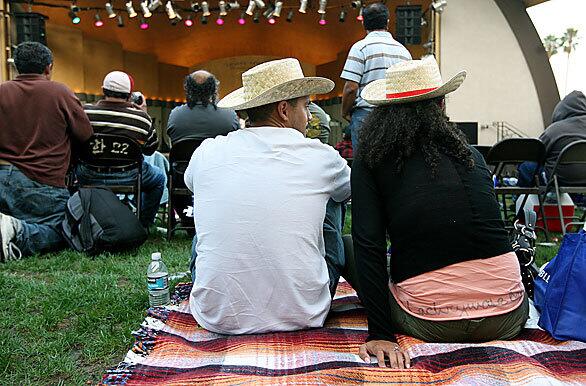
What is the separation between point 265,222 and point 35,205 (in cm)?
292

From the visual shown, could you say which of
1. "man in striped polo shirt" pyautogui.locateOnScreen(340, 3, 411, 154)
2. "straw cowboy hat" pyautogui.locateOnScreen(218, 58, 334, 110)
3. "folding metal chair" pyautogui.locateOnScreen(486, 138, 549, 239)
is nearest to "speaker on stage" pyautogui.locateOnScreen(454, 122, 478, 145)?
"folding metal chair" pyautogui.locateOnScreen(486, 138, 549, 239)

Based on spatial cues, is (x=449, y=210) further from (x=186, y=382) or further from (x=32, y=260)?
(x=32, y=260)

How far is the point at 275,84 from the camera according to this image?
223 cm

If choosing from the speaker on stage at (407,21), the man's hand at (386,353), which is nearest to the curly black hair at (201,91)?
the man's hand at (386,353)

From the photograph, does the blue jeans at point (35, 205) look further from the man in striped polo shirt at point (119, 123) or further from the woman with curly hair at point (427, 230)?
the woman with curly hair at point (427, 230)

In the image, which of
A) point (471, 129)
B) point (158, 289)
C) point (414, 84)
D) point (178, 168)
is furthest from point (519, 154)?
point (471, 129)

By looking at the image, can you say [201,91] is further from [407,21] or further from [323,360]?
[407,21]

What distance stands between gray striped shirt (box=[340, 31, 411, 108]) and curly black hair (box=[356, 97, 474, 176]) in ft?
8.78

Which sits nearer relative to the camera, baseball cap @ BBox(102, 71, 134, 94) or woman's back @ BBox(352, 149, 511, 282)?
woman's back @ BBox(352, 149, 511, 282)

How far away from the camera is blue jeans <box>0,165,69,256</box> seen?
413 cm

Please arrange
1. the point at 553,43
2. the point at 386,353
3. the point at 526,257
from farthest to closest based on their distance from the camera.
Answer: the point at 553,43 → the point at 526,257 → the point at 386,353

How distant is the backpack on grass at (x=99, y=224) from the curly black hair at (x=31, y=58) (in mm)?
1081

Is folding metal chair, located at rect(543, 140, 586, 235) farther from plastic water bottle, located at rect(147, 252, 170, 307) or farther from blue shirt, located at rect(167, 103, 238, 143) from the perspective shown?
plastic water bottle, located at rect(147, 252, 170, 307)

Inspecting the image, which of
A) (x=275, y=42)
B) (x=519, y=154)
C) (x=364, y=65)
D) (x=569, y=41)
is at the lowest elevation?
(x=519, y=154)
